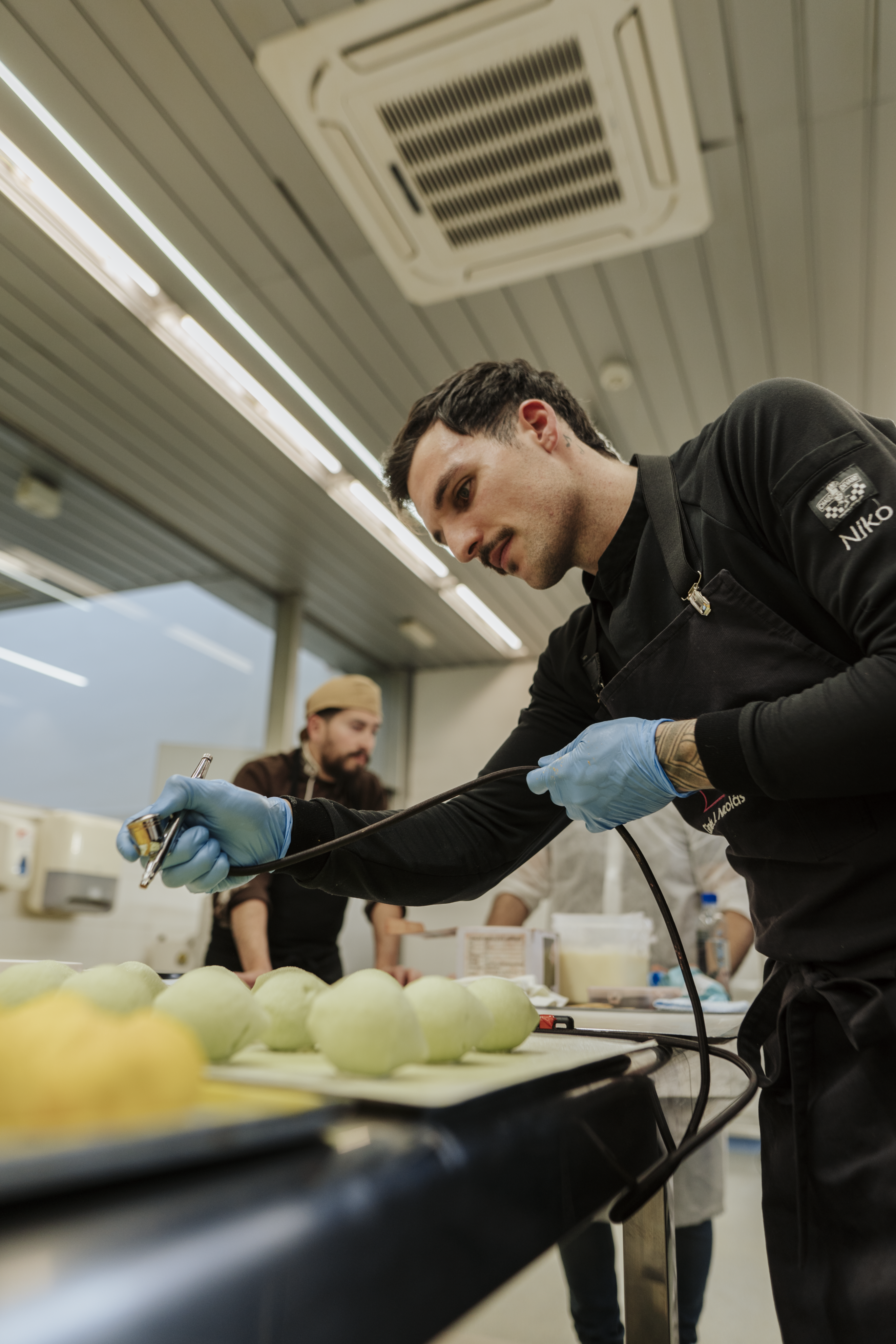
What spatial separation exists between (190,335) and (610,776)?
230cm

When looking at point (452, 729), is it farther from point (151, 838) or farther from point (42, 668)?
point (151, 838)

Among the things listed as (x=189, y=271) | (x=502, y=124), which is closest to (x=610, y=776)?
(x=502, y=124)

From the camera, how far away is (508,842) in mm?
1115

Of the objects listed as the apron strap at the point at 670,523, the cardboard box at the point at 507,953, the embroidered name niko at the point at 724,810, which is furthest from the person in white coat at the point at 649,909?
the apron strap at the point at 670,523

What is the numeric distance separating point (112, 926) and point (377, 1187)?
11.1 feet

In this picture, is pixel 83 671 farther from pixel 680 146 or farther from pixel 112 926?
pixel 680 146

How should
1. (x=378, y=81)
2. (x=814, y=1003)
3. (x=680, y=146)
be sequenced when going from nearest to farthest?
1. (x=814, y=1003)
2. (x=378, y=81)
3. (x=680, y=146)

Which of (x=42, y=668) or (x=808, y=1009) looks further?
(x=42, y=668)

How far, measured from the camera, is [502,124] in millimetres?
1783

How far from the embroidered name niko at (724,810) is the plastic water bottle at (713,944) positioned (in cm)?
132

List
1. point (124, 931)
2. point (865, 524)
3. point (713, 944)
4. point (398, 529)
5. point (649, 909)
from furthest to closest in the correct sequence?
point (398, 529)
point (124, 931)
point (649, 909)
point (713, 944)
point (865, 524)

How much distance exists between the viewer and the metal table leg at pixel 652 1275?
2.63 ft

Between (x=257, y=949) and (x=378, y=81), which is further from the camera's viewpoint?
(x=257, y=949)

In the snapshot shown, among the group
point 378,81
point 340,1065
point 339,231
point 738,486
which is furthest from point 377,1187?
point 339,231
